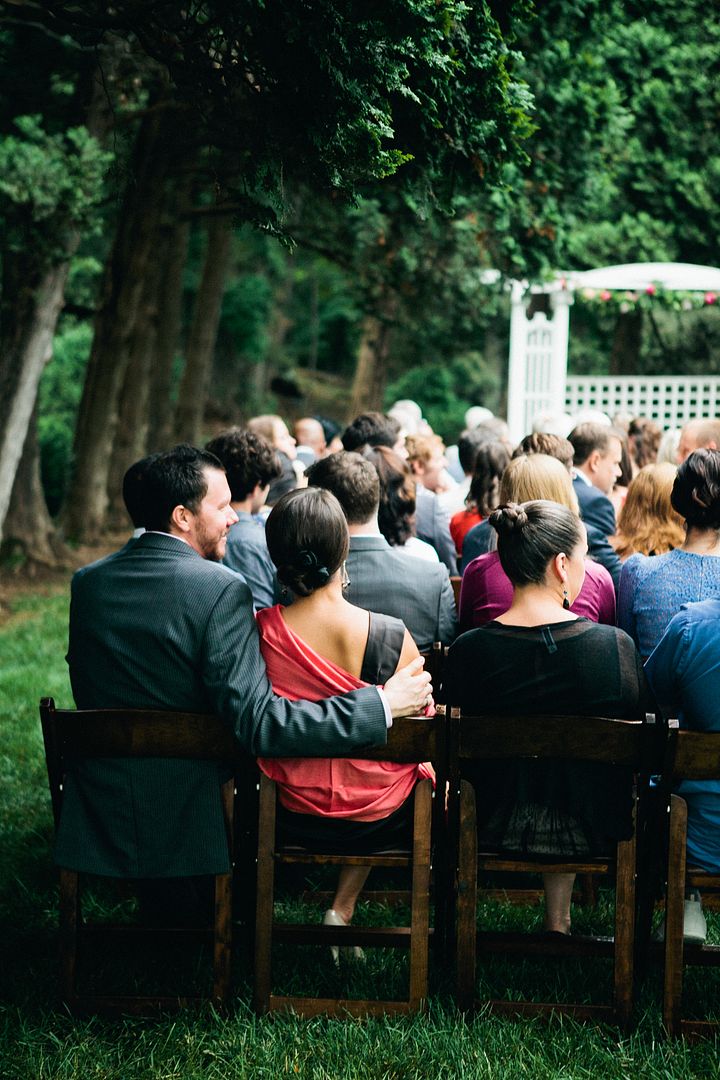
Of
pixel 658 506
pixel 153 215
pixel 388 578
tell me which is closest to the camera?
pixel 388 578

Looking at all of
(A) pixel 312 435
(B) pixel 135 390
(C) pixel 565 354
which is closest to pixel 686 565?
(A) pixel 312 435

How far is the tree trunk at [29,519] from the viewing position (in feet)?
49.5

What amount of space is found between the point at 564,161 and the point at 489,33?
9.26 metres

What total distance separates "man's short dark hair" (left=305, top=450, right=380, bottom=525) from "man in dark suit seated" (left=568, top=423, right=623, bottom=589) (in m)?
2.04

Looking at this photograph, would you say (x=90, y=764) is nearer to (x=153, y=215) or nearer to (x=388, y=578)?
(x=388, y=578)

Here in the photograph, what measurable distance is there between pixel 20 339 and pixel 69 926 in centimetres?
930

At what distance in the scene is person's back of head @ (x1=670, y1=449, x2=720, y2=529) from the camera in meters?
4.73

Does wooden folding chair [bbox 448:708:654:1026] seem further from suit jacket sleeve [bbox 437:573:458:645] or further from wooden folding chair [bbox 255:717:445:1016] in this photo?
suit jacket sleeve [bbox 437:573:458:645]

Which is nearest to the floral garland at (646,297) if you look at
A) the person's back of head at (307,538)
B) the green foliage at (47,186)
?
the green foliage at (47,186)

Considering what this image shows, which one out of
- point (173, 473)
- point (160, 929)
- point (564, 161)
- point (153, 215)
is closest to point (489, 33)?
point (173, 473)

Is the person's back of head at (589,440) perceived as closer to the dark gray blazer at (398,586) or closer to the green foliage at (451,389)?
the dark gray blazer at (398,586)

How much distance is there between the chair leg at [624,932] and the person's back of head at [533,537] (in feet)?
3.09

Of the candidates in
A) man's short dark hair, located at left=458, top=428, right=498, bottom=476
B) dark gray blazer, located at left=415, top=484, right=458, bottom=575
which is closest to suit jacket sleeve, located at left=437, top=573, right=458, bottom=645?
dark gray blazer, located at left=415, top=484, right=458, bottom=575

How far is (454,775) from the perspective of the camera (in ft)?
13.4
